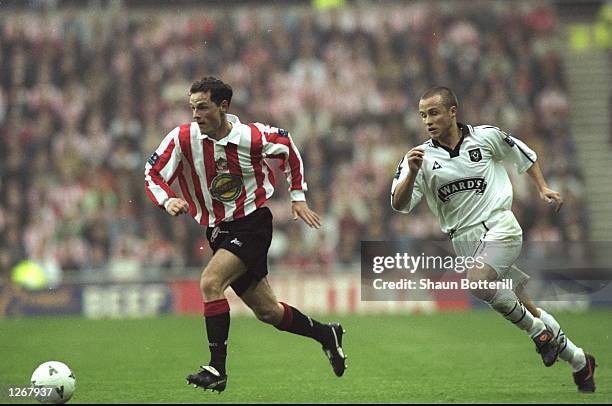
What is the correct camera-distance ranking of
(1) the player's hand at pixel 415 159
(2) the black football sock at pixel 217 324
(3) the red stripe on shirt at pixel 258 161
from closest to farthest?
1. (1) the player's hand at pixel 415 159
2. (2) the black football sock at pixel 217 324
3. (3) the red stripe on shirt at pixel 258 161

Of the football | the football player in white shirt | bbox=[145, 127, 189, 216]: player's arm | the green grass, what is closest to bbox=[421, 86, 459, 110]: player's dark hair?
the football player in white shirt

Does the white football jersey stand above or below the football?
above

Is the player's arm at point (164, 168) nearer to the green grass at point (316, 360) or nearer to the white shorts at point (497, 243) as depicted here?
the green grass at point (316, 360)

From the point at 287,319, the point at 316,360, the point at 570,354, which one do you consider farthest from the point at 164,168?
the point at 316,360

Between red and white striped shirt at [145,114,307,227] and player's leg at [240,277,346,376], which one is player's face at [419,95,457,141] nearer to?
red and white striped shirt at [145,114,307,227]

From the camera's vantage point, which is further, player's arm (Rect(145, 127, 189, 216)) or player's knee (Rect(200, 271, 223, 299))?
player's arm (Rect(145, 127, 189, 216))

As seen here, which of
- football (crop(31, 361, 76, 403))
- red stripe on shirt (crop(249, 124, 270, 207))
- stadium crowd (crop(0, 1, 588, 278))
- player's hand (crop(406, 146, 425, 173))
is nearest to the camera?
football (crop(31, 361, 76, 403))

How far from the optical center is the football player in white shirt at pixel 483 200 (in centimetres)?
765

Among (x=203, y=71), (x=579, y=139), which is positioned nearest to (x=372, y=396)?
(x=203, y=71)

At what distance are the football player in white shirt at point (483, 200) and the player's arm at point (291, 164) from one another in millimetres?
612

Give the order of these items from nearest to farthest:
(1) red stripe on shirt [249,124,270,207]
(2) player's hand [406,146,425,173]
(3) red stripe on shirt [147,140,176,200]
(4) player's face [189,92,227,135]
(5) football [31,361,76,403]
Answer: (5) football [31,361,76,403] < (2) player's hand [406,146,425,173] < (4) player's face [189,92,227,135] < (3) red stripe on shirt [147,140,176,200] < (1) red stripe on shirt [249,124,270,207]

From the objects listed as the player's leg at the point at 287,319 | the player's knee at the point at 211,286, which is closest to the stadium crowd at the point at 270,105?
the player's leg at the point at 287,319

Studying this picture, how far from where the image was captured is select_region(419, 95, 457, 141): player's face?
301 inches

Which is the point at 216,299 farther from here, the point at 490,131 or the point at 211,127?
the point at 490,131
